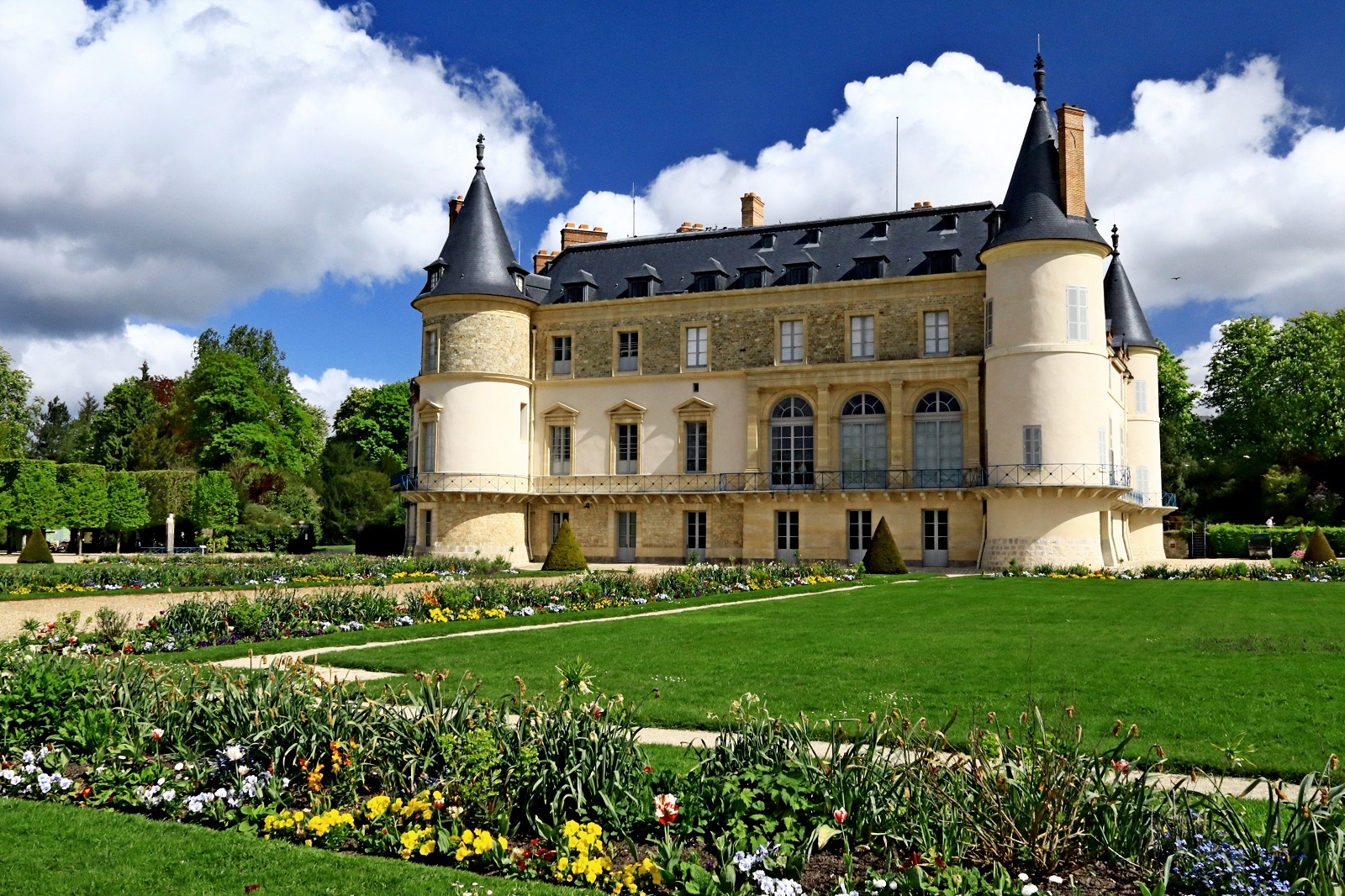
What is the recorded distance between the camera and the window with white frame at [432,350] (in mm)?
36375

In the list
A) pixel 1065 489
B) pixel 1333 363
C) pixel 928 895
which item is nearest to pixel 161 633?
pixel 928 895

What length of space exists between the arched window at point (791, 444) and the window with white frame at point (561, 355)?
7949mm

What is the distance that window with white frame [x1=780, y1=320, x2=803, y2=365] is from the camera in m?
34.8

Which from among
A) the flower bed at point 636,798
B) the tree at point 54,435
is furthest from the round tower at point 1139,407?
the tree at point 54,435

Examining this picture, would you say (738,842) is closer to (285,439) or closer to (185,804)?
(185,804)

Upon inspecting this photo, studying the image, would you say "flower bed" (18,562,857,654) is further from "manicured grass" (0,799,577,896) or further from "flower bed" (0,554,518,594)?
"manicured grass" (0,799,577,896)

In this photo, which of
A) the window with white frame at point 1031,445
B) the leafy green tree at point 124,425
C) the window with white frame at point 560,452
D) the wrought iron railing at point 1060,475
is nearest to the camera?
the wrought iron railing at point 1060,475

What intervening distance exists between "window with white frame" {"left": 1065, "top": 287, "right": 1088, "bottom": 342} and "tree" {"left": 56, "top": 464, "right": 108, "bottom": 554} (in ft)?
131

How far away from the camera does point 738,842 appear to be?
491 centimetres

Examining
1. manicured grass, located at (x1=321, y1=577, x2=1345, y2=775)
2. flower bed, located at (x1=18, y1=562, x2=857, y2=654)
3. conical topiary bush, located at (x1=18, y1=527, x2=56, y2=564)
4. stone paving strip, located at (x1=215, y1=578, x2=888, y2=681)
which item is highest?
conical topiary bush, located at (x1=18, y1=527, x2=56, y2=564)

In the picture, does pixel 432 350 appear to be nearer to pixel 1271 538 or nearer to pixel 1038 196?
pixel 1038 196

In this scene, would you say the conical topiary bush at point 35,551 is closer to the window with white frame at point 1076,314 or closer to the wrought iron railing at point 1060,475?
the wrought iron railing at point 1060,475

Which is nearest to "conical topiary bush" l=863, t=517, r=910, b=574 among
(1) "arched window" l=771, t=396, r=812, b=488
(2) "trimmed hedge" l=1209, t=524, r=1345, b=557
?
(1) "arched window" l=771, t=396, r=812, b=488

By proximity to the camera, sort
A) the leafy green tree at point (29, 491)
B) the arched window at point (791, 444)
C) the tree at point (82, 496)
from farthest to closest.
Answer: the tree at point (82, 496) → the leafy green tree at point (29, 491) → the arched window at point (791, 444)
